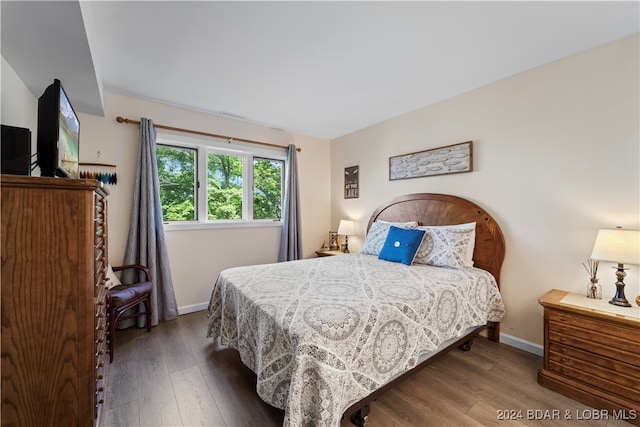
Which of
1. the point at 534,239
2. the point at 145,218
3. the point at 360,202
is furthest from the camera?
the point at 360,202

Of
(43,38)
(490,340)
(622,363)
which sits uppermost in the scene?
(43,38)

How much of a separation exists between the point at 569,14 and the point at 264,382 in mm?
2857

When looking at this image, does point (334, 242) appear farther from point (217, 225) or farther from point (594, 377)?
point (594, 377)

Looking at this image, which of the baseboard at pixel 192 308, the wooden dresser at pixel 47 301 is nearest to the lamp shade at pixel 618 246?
the wooden dresser at pixel 47 301

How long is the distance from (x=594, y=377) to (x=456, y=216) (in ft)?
4.95

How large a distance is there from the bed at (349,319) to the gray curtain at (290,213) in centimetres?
113

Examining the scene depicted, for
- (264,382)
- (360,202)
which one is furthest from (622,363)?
(360,202)

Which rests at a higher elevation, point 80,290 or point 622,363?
point 80,290

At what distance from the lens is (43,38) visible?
1.49 meters

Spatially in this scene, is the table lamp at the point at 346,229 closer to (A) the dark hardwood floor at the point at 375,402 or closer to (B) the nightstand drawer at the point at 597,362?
(A) the dark hardwood floor at the point at 375,402

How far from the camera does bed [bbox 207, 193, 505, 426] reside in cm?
121

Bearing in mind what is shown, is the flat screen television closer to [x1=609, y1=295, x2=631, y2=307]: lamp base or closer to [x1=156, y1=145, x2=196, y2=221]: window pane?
[x1=156, y1=145, x2=196, y2=221]: window pane

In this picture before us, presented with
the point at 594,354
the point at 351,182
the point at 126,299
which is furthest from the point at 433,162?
the point at 126,299

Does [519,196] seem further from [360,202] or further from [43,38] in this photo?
[43,38]
